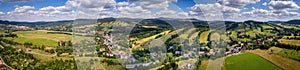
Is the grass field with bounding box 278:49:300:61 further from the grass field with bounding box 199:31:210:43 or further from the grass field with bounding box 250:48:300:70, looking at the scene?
the grass field with bounding box 199:31:210:43

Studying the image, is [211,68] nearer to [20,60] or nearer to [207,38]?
[207,38]

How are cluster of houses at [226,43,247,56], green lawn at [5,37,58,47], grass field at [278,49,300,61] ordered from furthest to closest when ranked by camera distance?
green lawn at [5,37,58,47] → cluster of houses at [226,43,247,56] → grass field at [278,49,300,61]

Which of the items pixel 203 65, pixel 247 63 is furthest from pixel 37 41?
pixel 247 63

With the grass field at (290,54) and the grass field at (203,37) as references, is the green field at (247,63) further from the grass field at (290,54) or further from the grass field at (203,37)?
the grass field at (203,37)

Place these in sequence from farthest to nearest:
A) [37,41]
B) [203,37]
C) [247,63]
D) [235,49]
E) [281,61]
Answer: [37,41] < [203,37] < [235,49] < [247,63] < [281,61]

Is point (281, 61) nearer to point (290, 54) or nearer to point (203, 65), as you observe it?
point (290, 54)

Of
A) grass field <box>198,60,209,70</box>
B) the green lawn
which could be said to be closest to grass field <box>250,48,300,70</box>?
grass field <box>198,60,209,70</box>

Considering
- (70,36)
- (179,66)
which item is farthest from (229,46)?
(70,36)

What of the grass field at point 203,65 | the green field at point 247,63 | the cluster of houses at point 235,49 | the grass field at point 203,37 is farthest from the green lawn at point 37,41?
the green field at point 247,63
